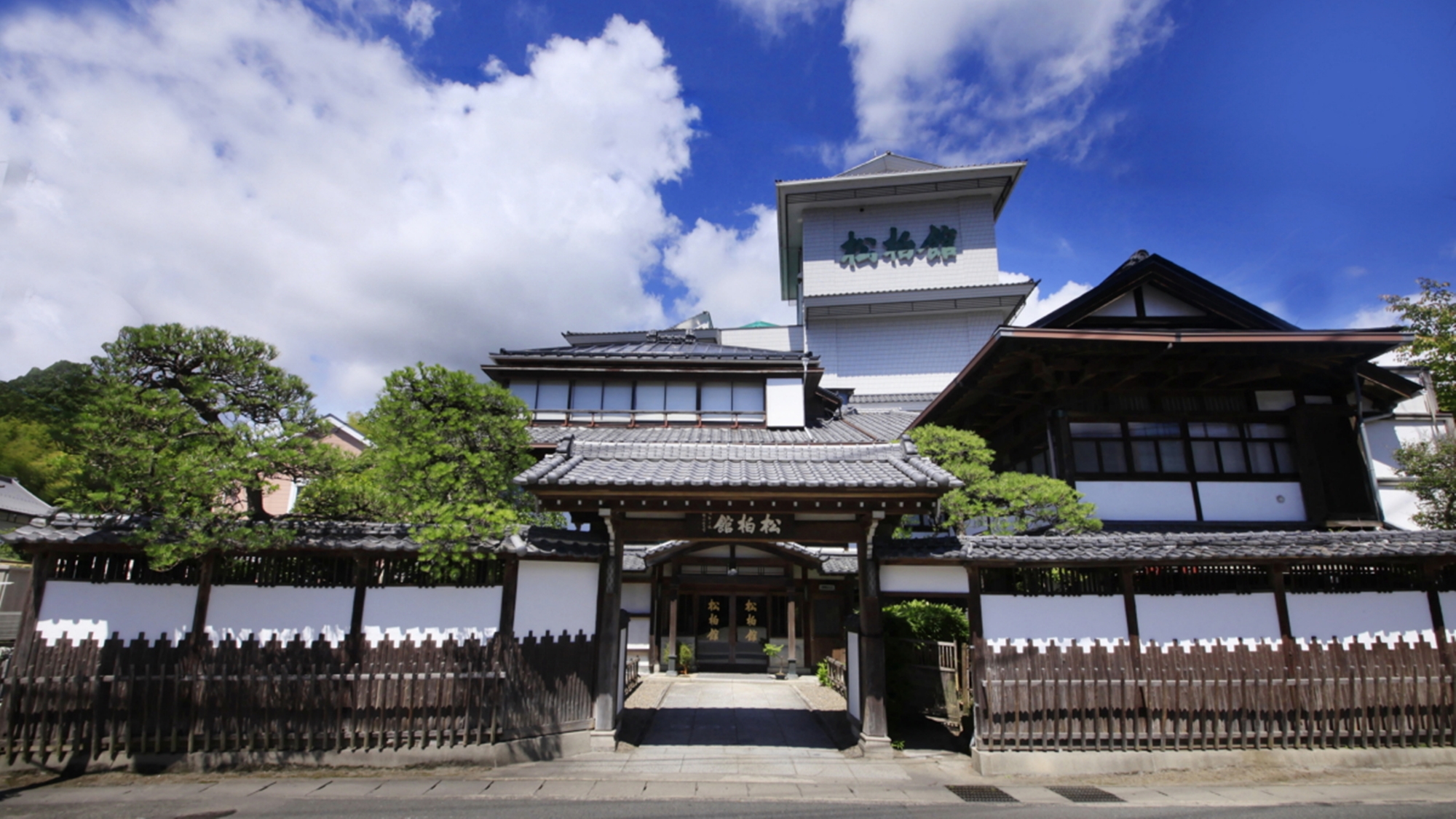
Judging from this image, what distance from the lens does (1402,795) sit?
8820 millimetres

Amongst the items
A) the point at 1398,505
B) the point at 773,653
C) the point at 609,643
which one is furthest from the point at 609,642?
the point at 1398,505

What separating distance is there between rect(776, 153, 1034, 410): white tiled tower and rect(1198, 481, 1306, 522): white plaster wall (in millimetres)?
19771

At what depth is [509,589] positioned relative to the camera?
10.3 metres

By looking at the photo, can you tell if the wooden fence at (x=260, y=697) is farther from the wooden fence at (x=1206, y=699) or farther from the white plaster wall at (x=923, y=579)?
the wooden fence at (x=1206, y=699)

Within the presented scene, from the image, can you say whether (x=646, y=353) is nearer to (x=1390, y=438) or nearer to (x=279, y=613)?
(x=279, y=613)

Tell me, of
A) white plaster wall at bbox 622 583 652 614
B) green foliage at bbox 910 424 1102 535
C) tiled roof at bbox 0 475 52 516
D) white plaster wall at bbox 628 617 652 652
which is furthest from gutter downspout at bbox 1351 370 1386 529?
tiled roof at bbox 0 475 52 516

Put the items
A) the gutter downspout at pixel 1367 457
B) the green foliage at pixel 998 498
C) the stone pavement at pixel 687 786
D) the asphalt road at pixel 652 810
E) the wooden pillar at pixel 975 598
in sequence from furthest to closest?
the gutter downspout at pixel 1367 457 → the green foliage at pixel 998 498 → the wooden pillar at pixel 975 598 → the stone pavement at pixel 687 786 → the asphalt road at pixel 652 810

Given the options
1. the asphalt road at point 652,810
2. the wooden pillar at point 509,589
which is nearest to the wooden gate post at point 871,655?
the asphalt road at point 652,810

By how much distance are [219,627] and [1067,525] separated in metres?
15.0

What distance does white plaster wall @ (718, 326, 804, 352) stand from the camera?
38.9 m

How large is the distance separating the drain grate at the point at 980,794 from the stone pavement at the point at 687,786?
131 mm

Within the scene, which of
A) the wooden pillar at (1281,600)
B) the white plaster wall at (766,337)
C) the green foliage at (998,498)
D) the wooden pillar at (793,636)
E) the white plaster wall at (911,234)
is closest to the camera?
the wooden pillar at (1281,600)

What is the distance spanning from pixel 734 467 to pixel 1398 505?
53.2 ft

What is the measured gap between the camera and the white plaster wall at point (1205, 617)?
10594 mm
